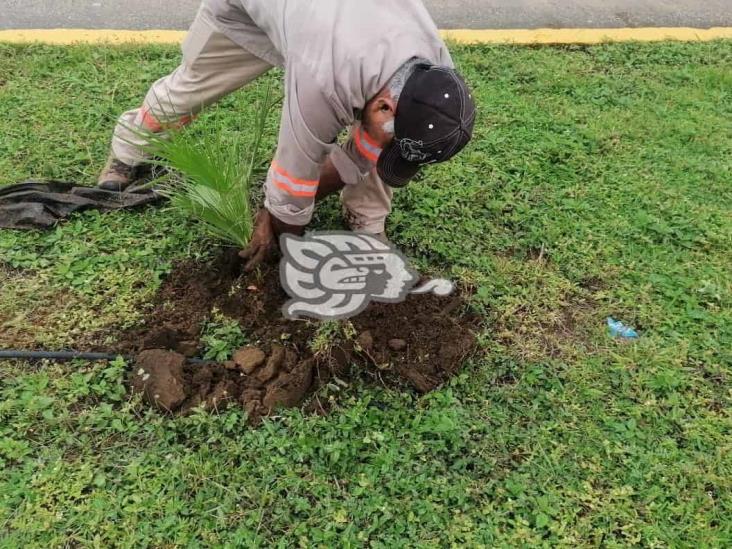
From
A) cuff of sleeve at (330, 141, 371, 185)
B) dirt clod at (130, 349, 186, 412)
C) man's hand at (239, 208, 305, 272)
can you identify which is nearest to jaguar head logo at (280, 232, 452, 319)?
man's hand at (239, 208, 305, 272)

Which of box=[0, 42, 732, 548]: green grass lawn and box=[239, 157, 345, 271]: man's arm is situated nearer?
box=[0, 42, 732, 548]: green grass lawn

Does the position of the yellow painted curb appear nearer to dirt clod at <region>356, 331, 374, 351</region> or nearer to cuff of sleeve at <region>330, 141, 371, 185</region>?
cuff of sleeve at <region>330, 141, 371, 185</region>

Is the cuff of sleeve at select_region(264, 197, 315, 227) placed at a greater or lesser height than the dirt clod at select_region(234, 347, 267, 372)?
greater

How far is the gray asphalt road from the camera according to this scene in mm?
4254

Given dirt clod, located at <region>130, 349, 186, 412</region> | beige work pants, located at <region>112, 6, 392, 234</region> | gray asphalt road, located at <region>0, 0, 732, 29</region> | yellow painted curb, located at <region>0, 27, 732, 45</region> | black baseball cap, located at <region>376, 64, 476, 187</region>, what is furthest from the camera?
gray asphalt road, located at <region>0, 0, 732, 29</region>

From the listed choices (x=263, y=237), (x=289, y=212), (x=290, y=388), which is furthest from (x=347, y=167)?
(x=290, y=388)

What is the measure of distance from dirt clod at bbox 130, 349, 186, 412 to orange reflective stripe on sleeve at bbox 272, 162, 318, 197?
2.31 feet

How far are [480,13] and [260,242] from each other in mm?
3054

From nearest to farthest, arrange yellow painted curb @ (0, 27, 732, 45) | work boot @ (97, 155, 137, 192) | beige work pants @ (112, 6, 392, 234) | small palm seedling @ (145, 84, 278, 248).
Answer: small palm seedling @ (145, 84, 278, 248)
beige work pants @ (112, 6, 392, 234)
work boot @ (97, 155, 137, 192)
yellow painted curb @ (0, 27, 732, 45)

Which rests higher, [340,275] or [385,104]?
[385,104]

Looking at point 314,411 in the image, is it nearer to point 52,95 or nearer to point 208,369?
point 208,369

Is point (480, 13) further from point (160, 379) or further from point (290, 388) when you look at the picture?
point (160, 379)

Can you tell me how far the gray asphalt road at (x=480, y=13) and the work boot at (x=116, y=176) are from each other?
→ 1712 mm

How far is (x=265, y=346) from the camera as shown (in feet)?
7.89
